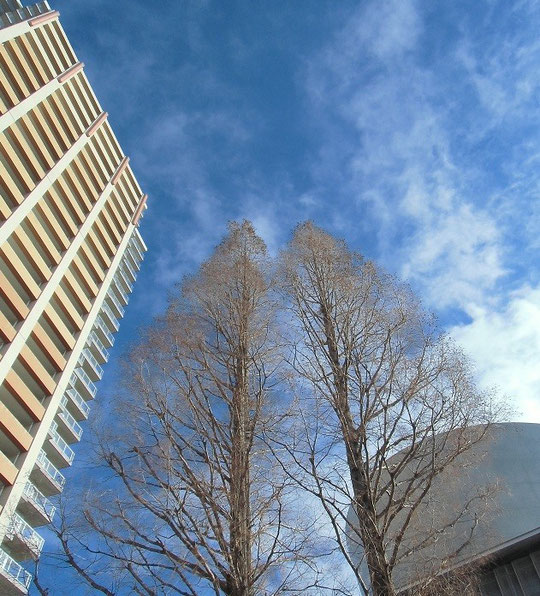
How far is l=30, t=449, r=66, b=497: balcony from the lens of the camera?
78.4ft

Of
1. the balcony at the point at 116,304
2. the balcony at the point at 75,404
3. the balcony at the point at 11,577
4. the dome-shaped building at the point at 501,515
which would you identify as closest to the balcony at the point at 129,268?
the balcony at the point at 116,304

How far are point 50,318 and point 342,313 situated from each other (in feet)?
65.5

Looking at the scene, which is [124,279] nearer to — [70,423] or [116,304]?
[116,304]

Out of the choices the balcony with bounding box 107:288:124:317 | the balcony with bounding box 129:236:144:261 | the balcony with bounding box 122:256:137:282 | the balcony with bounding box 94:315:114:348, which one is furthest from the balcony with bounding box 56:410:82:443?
the balcony with bounding box 129:236:144:261

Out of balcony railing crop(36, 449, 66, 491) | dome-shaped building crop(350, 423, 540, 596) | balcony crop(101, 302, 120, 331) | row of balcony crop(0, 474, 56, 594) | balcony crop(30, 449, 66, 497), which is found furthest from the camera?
balcony crop(101, 302, 120, 331)

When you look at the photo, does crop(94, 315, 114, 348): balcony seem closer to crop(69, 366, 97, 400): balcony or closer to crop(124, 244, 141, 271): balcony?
crop(69, 366, 97, 400): balcony

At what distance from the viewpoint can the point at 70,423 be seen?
28594mm

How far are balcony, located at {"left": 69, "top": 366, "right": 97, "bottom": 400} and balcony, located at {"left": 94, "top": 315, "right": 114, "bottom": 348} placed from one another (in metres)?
3.67

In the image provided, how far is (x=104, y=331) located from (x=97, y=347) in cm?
230

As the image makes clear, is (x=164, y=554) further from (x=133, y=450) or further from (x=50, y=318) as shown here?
(x=50, y=318)

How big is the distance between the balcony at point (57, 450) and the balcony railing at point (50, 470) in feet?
2.01

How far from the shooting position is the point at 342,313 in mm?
9992

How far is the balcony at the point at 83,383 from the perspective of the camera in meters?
30.3

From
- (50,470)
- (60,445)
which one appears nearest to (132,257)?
(60,445)
